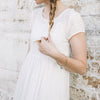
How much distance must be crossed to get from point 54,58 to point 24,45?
102 cm

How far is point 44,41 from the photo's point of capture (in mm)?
1049

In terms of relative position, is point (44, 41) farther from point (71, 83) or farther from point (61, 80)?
point (71, 83)

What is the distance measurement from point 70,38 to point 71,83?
0.60m

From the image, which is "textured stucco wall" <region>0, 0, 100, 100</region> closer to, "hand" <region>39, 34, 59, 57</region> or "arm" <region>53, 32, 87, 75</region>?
"arm" <region>53, 32, 87, 75</region>

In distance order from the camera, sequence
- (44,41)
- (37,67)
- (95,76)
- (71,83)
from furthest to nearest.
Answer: (71,83) < (95,76) < (37,67) < (44,41)

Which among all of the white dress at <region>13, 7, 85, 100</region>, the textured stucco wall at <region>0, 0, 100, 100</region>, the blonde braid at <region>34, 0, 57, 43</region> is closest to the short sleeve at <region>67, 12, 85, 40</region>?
the white dress at <region>13, 7, 85, 100</region>

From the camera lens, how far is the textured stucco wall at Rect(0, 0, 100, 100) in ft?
4.48

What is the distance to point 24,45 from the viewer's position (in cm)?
198

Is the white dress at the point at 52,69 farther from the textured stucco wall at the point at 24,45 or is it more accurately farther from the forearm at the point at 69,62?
the textured stucco wall at the point at 24,45

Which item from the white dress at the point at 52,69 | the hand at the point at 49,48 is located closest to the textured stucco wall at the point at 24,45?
the white dress at the point at 52,69

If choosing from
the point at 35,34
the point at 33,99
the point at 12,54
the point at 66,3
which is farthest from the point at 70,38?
the point at 12,54

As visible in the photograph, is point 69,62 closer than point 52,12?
Yes

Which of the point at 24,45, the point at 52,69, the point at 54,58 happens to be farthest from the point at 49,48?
the point at 24,45

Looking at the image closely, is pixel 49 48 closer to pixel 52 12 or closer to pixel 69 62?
pixel 69 62
